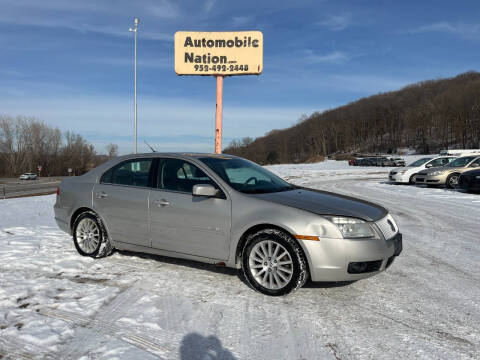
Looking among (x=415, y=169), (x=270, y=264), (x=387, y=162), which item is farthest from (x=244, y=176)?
(x=387, y=162)

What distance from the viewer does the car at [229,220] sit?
3.73m

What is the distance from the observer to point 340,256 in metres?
3.65

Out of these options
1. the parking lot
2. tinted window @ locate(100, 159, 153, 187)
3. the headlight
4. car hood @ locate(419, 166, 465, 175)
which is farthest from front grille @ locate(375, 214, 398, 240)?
the parking lot

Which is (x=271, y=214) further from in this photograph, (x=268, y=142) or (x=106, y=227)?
(x=268, y=142)

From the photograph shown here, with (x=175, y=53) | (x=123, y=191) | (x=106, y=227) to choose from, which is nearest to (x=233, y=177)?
(x=123, y=191)

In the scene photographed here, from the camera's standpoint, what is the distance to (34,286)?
414cm

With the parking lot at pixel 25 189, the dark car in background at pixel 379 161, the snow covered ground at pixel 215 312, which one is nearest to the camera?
the snow covered ground at pixel 215 312

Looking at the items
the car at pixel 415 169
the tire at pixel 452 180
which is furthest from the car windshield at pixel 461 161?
the car at pixel 415 169

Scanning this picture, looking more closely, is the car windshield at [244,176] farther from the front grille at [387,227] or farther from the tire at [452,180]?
the tire at [452,180]

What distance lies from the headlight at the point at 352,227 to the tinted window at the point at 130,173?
254 centimetres

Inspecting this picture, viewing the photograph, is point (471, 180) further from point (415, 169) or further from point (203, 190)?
point (203, 190)

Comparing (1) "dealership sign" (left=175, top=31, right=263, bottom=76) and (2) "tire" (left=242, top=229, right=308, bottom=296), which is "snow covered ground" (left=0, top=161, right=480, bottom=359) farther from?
(1) "dealership sign" (left=175, top=31, right=263, bottom=76)

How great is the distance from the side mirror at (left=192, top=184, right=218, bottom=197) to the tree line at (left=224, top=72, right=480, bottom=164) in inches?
3230

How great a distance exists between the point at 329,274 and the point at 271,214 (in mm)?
836
